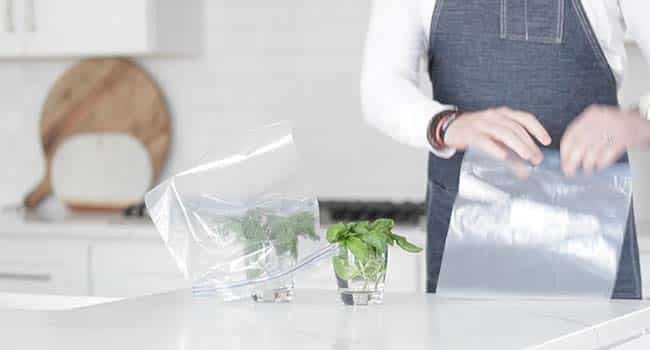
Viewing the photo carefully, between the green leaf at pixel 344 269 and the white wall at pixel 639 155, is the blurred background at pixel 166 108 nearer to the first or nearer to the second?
the white wall at pixel 639 155

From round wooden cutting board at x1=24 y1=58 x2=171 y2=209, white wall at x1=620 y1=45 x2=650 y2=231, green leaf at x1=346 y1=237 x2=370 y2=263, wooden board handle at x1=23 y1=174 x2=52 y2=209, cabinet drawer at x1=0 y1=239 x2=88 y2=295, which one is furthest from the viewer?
wooden board handle at x1=23 y1=174 x2=52 y2=209

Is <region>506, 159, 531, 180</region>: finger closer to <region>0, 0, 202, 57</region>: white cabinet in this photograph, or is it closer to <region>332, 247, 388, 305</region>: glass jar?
<region>332, 247, 388, 305</region>: glass jar

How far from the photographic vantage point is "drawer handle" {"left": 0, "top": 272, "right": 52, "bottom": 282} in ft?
12.1

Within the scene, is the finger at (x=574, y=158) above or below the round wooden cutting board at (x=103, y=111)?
above

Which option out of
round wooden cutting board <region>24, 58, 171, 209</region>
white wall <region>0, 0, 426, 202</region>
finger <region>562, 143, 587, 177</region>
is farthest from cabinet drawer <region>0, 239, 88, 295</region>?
finger <region>562, 143, 587, 177</region>

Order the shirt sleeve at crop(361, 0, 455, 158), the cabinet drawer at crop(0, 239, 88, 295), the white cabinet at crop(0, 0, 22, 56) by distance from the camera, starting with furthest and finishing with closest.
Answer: the white cabinet at crop(0, 0, 22, 56), the cabinet drawer at crop(0, 239, 88, 295), the shirt sleeve at crop(361, 0, 455, 158)

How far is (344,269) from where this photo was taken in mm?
1690

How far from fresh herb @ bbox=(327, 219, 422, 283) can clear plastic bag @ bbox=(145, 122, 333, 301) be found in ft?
0.11

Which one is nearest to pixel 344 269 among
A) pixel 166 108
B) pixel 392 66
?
pixel 392 66

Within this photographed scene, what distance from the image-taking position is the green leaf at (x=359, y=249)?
5.49 feet

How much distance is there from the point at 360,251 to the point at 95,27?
90.6 inches

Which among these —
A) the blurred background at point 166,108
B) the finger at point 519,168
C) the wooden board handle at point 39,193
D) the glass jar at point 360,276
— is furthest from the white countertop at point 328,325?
the wooden board handle at point 39,193

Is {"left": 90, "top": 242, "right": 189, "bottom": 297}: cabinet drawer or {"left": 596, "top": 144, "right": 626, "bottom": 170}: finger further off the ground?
{"left": 596, "top": 144, "right": 626, "bottom": 170}: finger

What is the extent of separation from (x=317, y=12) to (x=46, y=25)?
85 cm
